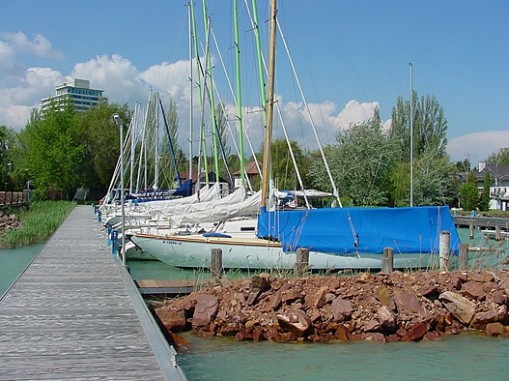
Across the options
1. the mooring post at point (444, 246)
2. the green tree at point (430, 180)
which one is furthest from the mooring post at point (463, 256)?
the green tree at point (430, 180)

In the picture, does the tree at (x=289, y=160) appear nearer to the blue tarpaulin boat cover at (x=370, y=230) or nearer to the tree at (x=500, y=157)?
the blue tarpaulin boat cover at (x=370, y=230)

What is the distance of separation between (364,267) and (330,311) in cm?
666

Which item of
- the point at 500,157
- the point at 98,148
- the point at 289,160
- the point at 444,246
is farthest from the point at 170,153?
the point at 500,157

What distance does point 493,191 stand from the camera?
317 ft

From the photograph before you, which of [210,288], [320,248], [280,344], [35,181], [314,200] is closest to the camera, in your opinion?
[280,344]

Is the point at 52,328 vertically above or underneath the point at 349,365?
above

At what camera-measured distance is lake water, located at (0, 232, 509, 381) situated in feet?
39.4

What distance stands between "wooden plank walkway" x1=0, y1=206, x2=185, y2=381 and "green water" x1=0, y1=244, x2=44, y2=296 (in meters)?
5.84

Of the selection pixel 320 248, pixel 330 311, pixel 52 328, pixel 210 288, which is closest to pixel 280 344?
pixel 330 311

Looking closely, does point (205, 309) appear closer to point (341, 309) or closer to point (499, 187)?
point (341, 309)

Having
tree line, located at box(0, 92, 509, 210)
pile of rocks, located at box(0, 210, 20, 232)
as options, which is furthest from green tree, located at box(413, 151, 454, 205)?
pile of rocks, located at box(0, 210, 20, 232)

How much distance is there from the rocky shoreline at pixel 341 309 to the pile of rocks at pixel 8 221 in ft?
102

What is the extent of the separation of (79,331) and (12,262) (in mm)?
19511

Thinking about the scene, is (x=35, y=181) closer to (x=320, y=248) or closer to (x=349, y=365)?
(x=320, y=248)
